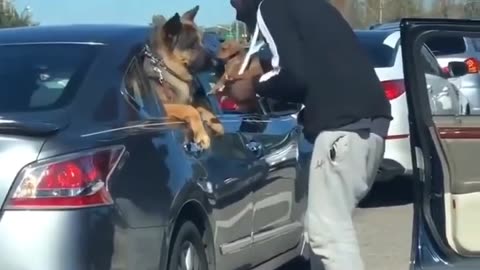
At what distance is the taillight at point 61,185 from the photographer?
4688 mm

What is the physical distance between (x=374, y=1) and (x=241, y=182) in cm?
3345

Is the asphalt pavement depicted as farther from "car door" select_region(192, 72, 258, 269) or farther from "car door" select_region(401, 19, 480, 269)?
"car door" select_region(401, 19, 480, 269)

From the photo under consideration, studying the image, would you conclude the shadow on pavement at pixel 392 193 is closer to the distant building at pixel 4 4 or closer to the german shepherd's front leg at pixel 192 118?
the german shepherd's front leg at pixel 192 118

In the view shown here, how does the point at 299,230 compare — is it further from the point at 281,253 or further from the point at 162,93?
the point at 162,93

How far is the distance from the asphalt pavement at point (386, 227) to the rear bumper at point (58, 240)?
3.56 metres

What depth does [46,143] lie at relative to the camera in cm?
479

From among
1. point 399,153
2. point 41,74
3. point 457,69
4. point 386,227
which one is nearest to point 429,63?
point 457,69

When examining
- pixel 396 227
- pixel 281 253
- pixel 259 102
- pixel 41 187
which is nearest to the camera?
pixel 41 187

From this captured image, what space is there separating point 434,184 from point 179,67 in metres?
1.70

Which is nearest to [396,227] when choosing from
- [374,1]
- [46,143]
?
[46,143]

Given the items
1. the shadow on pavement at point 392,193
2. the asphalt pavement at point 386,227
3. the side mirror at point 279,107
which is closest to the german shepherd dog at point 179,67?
the side mirror at point 279,107

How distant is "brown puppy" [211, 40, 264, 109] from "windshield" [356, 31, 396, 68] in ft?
14.5

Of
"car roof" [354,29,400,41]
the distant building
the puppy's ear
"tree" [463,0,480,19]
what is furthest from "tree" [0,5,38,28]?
the puppy's ear

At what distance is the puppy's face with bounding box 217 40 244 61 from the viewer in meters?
6.46
